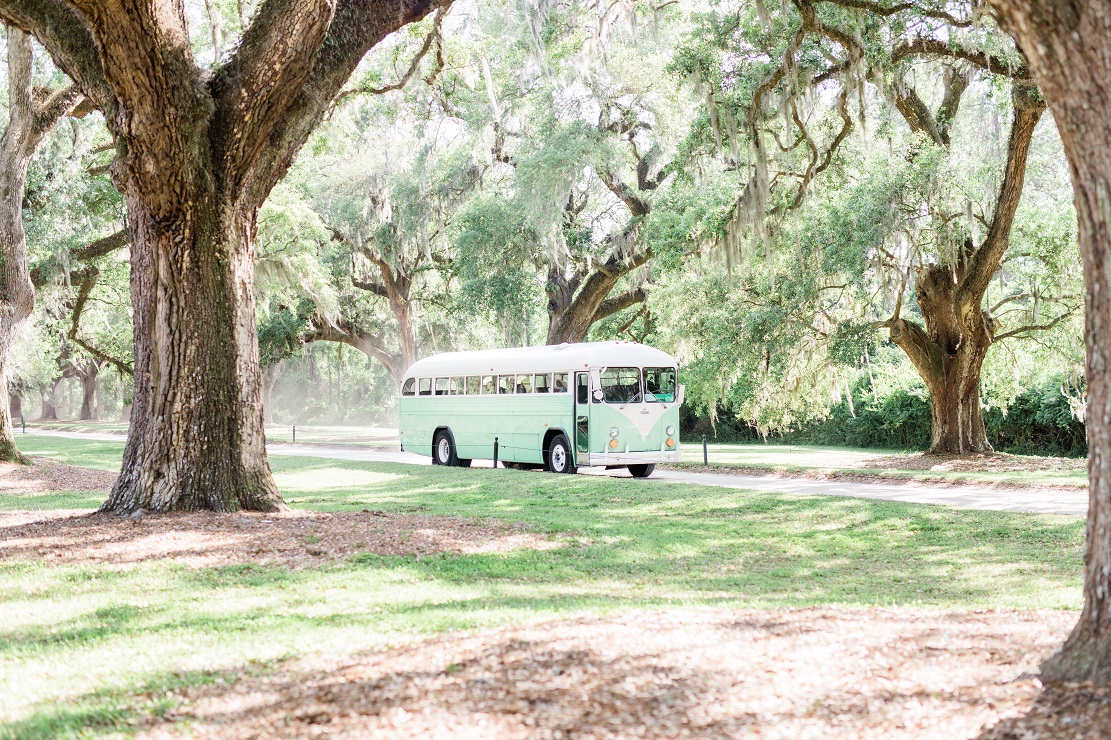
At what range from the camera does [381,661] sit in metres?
4.80

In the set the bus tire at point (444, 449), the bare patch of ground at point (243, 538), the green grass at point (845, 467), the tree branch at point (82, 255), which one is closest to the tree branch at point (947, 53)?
the green grass at point (845, 467)

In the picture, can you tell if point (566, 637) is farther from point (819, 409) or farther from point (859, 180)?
point (819, 409)

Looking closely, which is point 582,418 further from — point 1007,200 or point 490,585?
point 490,585

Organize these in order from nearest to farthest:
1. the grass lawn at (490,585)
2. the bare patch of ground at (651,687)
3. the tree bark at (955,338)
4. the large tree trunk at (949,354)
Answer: the bare patch of ground at (651,687) → the grass lawn at (490,585) → the tree bark at (955,338) → the large tree trunk at (949,354)

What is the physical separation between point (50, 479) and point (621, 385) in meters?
10.5

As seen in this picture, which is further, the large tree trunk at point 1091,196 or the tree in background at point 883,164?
the tree in background at point 883,164

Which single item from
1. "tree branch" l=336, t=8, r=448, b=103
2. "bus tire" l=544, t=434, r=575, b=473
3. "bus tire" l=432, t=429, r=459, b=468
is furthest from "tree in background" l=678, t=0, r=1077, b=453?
"bus tire" l=432, t=429, r=459, b=468

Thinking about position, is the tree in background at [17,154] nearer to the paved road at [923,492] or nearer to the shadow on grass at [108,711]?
the paved road at [923,492]

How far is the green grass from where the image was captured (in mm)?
17438

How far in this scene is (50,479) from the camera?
1666 cm

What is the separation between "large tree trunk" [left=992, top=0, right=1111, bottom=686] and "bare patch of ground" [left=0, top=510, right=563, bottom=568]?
18.1 feet

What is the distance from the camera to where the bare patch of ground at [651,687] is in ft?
12.6

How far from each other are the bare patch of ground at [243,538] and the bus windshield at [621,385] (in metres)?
9.55

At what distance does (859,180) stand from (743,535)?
1054cm
